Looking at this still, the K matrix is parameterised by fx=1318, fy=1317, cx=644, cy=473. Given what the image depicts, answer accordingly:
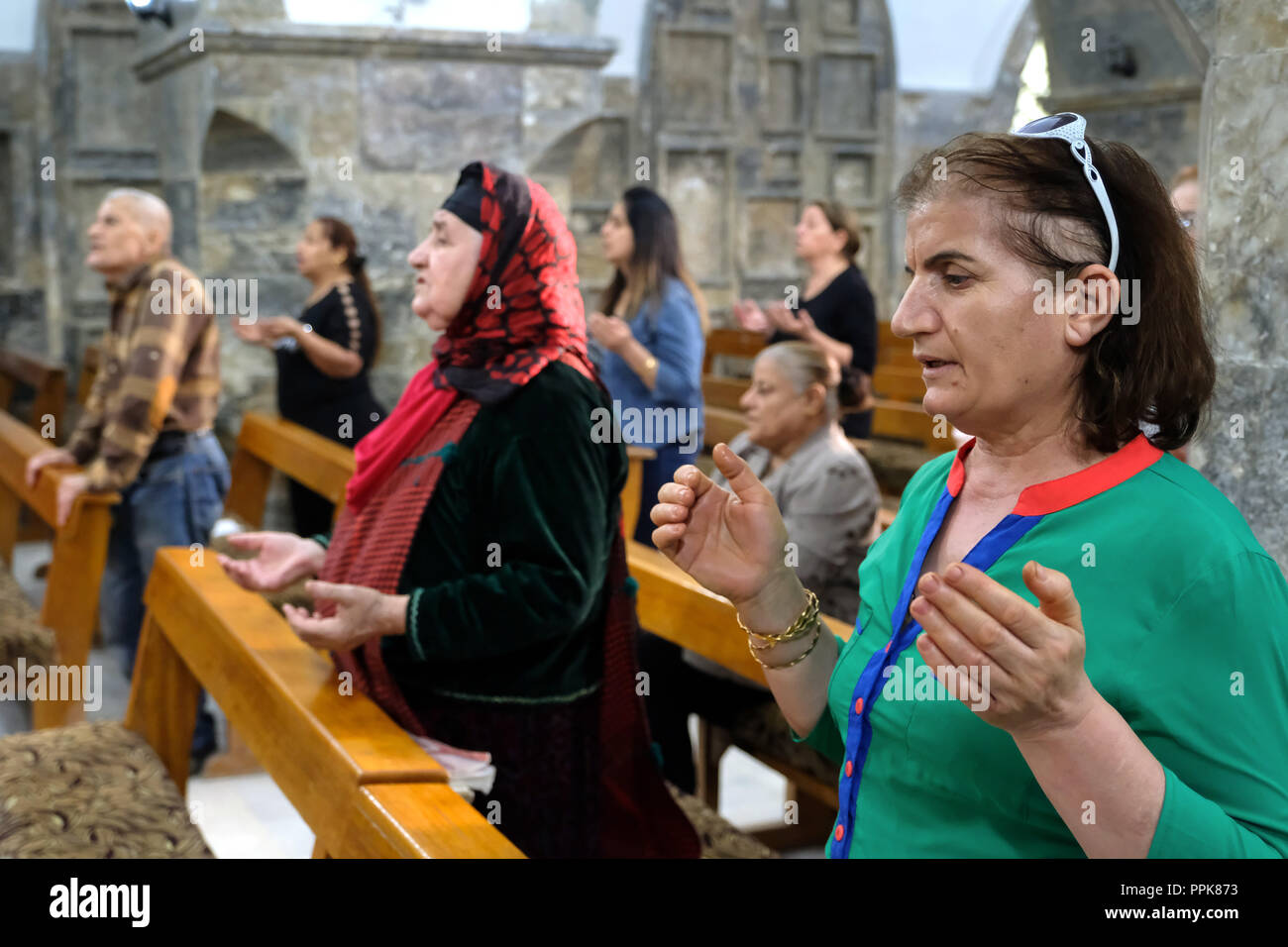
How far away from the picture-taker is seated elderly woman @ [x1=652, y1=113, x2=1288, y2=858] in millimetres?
948

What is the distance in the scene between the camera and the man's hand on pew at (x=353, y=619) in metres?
1.94

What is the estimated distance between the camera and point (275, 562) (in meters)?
2.28

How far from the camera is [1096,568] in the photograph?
3.44ft

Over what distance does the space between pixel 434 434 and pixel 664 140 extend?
27.3ft

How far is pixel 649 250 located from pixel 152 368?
1.53 m

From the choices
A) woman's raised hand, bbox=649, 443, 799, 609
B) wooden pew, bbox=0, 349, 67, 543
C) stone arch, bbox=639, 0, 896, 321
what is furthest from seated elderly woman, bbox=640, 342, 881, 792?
stone arch, bbox=639, 0, 896, 321

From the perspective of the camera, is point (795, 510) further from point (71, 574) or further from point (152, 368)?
point (71, 574)

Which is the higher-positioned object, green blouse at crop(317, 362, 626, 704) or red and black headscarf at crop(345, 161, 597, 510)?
red and black headscarf at crop(345, 161, 597, 510)

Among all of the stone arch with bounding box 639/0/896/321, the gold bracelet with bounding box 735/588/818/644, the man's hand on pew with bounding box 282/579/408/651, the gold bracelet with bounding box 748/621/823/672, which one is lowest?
the man's hand on pew with bounding box 282/579/408/651

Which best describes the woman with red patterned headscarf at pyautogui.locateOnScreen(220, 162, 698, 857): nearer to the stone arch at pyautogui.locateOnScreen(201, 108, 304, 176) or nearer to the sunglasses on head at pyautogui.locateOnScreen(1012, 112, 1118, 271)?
the sunglasses on head at pyautogui.locateOnScreen(1012, 112, 1118, 271)

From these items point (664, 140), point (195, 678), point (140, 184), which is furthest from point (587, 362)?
point (664, 140)

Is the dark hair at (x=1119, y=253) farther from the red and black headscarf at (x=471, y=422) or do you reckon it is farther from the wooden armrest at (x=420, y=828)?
the red and black headscarf at (x=471, y=422)

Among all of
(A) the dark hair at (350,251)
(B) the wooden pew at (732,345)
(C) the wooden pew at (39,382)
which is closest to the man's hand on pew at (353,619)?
(A) the dark hair at (350,251)

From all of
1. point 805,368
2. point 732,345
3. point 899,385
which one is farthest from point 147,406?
point 732,345
